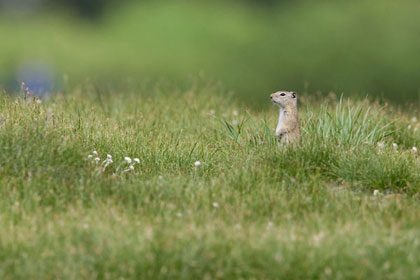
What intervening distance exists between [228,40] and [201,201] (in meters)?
34.5

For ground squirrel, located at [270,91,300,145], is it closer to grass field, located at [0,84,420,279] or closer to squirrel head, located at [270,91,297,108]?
squirrel head, located at [270,91,297,108]

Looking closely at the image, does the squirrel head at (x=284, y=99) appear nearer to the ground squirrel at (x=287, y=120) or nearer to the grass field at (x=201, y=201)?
the ground squirrel at (x=287, y=120)

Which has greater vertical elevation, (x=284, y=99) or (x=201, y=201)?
(x=284, y=99)

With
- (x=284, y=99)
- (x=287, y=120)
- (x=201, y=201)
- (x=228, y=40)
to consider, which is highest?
(x=284, y=99)

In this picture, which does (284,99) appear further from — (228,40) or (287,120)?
(228,40)

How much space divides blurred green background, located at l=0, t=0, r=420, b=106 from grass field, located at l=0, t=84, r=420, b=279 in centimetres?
2256

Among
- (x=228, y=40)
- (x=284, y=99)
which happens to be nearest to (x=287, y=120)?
(x=284, y=99)

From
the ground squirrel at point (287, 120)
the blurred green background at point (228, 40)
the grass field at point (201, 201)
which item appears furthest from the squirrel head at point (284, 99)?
the blurred green background at point (228, 40)

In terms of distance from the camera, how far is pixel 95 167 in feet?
24.6

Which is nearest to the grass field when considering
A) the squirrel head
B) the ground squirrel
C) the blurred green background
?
the ground squirrel

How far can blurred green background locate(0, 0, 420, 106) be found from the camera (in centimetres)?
3412

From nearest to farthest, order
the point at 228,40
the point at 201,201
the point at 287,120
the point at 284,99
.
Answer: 1. the point at 201,201
2. the point at 287,120
3. the point at 284,99
4. the point at 228,40

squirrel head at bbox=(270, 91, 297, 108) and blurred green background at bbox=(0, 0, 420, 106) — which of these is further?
blurred green background at bbox=(0, 0, 420, 106)

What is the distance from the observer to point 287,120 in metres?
8.42
